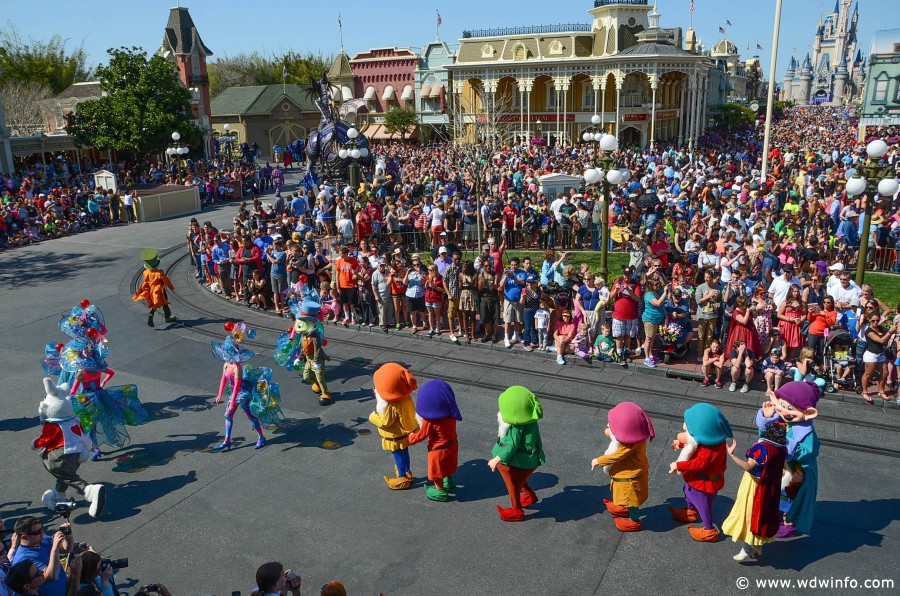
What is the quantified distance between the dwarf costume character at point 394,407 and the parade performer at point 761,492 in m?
3.13

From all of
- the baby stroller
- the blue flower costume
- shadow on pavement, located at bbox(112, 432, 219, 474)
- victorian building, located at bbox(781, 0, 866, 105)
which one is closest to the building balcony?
the baby stroller

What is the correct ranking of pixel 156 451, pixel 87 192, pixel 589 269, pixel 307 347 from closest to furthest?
pixel 156 451
pixel 307 347
pixel 589 269
pixel 87 192

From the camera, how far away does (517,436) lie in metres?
6.53

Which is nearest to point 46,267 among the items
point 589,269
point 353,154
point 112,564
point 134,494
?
point 353,154

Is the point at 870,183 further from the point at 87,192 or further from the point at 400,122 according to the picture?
the point at 400,122

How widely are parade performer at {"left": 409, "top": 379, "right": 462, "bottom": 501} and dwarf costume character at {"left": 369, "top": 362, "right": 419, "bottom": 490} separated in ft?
0.52

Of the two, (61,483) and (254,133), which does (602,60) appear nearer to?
(254,133)

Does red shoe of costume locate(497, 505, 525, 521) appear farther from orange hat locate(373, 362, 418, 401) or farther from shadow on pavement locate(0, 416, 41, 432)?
shadow on pavement locate(0, 416, 41, 432)

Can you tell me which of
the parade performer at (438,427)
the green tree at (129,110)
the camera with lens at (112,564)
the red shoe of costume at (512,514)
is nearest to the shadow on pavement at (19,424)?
the camera with lens at (112,564)

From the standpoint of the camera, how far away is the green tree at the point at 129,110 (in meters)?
32.0

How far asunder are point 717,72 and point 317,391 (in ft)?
256

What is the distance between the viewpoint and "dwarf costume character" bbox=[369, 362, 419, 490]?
709cm

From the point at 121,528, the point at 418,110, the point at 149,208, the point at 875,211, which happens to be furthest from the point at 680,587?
the point at 418,110

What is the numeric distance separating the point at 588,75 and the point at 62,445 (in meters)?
46.7
